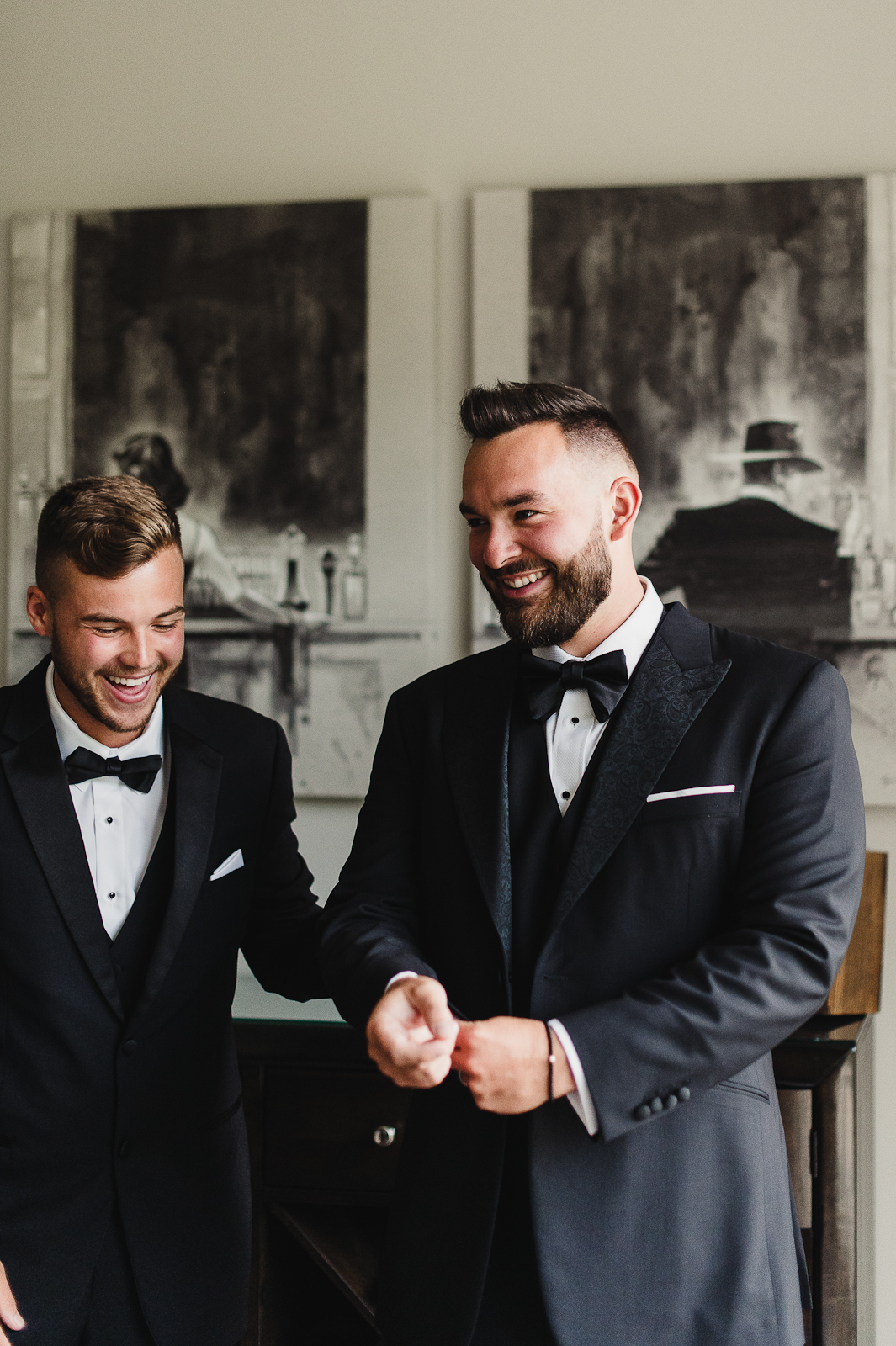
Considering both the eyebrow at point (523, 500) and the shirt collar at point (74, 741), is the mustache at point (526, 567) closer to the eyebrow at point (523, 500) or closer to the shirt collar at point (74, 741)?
the eyebrow at point (523, 500)

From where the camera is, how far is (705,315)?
2.78 metres

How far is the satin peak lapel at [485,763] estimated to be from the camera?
154 centimetres

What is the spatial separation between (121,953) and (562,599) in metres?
0.86

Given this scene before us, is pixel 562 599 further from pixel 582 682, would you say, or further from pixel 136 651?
pixel 136 651

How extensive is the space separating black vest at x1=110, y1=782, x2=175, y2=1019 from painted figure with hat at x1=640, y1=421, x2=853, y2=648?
139 centimetres

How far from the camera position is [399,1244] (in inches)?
62.2

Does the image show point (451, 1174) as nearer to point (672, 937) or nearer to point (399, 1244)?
point (399, 1244)

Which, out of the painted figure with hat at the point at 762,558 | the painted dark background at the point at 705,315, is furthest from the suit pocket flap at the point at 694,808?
the painted dark background at the point at 705,315

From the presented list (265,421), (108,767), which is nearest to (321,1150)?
(108,767)

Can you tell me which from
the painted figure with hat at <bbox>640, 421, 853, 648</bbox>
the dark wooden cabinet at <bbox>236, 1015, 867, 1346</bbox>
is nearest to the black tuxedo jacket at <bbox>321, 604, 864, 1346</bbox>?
the dark wooden cabinet at <bbox>236, 1015, 867, 1346</bbox>

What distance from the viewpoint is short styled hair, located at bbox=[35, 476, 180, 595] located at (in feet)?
5.97

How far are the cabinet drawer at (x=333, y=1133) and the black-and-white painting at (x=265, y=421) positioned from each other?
82 cm

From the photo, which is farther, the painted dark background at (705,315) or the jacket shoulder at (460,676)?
the painted dark background at (705,315)

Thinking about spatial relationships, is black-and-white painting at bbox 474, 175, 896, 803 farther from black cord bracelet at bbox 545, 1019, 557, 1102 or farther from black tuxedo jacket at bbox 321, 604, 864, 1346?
black cord bracelet at bbox 545, 1019, 557, 1102
